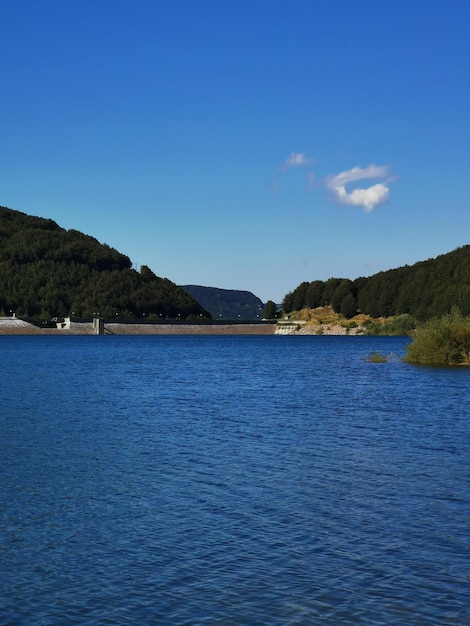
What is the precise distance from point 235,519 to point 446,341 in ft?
215

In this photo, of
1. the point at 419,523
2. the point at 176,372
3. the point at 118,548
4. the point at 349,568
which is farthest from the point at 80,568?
the point at 176,372

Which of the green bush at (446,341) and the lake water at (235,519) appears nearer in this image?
the lake water at (235,519)

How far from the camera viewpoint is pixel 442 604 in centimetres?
1293

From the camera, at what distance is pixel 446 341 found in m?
80.2

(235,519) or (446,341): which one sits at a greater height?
(446,341)

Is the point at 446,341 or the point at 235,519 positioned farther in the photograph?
the point at 446,341

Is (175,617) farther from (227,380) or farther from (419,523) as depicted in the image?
(227,380)

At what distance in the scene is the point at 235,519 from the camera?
1830cm

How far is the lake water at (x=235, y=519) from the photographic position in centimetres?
1305

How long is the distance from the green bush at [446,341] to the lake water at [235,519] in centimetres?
3917

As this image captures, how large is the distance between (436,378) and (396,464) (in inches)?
Result: 1721

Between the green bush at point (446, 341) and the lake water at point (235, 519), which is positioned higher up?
the green bush at point (446, 341)

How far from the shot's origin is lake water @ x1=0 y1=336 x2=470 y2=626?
13.0 metres

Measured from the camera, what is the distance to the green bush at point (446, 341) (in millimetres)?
78125
